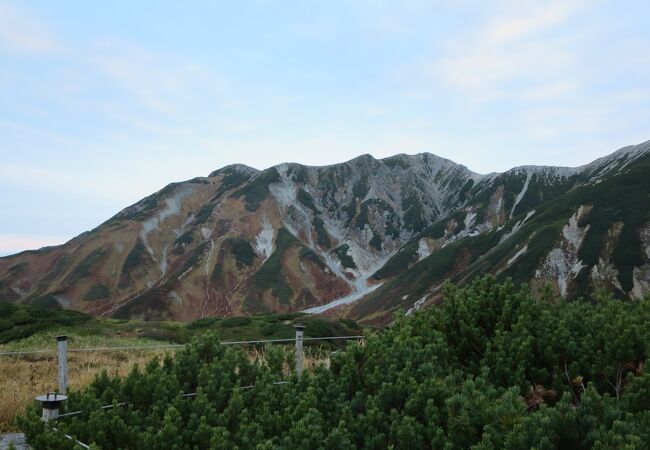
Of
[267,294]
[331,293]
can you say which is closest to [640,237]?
[331,293]

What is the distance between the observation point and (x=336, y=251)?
170m

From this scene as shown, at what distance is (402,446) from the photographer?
500cm

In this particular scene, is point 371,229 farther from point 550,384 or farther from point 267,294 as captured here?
point 550,384

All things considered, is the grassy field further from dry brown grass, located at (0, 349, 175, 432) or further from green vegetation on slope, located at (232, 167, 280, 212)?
green vegetation on slope, located at (232, 167, 280, 212)

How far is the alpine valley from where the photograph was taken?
10200 centimetres

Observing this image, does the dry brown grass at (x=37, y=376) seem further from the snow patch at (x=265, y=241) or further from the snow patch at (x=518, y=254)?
the snow patch at (x=265, y=241)

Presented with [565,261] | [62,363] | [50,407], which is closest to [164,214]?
[565,261]

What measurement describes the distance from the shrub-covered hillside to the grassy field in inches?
58.5

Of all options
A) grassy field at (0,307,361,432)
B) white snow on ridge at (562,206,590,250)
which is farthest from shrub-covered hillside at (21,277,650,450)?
white snow on ridge at (562,206,590,250)

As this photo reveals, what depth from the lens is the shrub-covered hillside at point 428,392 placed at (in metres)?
4.70

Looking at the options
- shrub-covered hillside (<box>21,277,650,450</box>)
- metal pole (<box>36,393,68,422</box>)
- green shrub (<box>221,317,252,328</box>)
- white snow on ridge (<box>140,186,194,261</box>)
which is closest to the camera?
shrub-covered hillside (<box>21,277,650,450</box>)

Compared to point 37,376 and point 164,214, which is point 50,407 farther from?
point 164,214

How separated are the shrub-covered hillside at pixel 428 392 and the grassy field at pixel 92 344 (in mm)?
1486

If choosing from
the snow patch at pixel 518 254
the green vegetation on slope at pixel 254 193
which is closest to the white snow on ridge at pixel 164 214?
the green vegetation on slope at pixel 254 193
